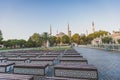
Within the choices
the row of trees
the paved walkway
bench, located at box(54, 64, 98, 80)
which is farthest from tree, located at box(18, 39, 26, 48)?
bench, located at box(54, 64, 98, 80)

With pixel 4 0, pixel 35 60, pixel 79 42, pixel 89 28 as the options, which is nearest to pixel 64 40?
pixel 79 42

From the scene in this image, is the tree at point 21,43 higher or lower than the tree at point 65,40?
lower

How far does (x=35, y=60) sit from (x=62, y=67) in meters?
3.39

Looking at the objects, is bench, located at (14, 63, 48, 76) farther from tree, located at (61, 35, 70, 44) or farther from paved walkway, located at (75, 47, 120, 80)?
tree, located at (61, 35, 70, 44)

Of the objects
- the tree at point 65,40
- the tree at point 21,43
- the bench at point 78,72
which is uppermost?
the tree at point 65,40

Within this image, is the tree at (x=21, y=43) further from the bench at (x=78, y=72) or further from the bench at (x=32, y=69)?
the bench at (x=78, y=72)

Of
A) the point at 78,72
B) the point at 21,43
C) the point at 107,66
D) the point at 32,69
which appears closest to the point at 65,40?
the point at 21,43

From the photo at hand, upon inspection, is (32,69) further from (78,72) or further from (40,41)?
(40,41)

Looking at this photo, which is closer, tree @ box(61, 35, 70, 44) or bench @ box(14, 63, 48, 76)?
bench @ box(14, 63, 48, 76)

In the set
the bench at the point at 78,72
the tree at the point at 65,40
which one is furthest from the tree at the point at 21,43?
the bench at the point at 78,72

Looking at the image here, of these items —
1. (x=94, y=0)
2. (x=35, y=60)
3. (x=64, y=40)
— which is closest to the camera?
(x=35, y=60)

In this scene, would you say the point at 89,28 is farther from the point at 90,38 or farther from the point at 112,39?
the point at 112,39

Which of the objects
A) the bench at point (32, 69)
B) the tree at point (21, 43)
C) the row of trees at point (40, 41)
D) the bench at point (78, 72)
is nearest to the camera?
the bench at point (78, 72)

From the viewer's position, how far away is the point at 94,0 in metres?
21.5
